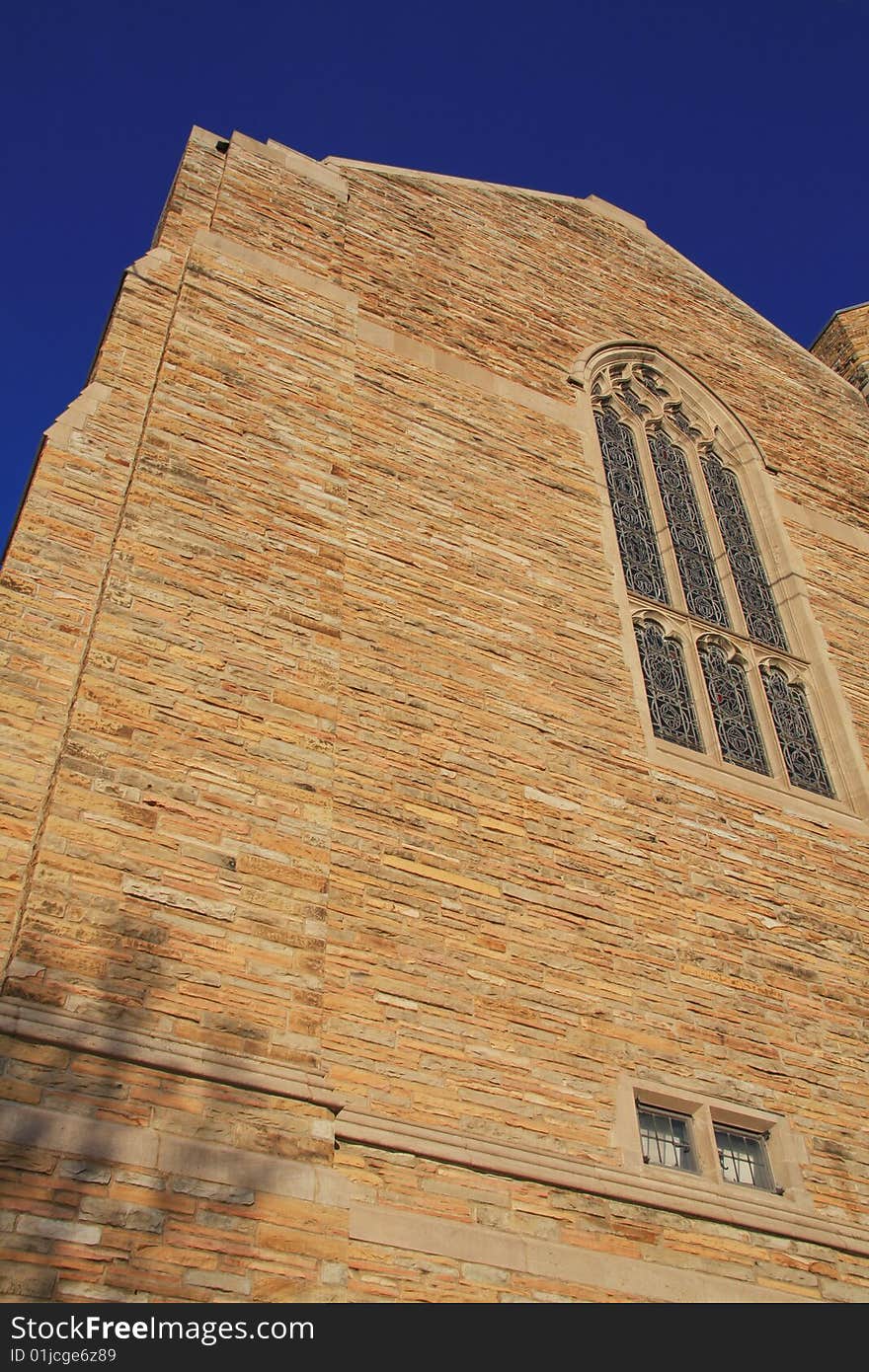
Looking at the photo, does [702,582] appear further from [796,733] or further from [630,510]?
[796,733]

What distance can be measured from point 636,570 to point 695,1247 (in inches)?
234

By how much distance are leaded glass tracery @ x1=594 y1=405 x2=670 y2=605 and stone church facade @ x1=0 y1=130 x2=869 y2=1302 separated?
0.20ft

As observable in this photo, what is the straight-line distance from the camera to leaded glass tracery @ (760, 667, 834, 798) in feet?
33.4

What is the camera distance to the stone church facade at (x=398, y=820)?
5348mm

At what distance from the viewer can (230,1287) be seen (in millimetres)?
4793

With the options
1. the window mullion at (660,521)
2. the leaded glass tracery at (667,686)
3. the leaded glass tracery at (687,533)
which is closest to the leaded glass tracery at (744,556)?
the leaded glass tracery at (687,533)

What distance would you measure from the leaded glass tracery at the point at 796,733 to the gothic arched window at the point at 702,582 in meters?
0.01

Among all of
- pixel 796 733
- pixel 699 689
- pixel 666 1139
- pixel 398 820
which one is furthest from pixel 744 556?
pixel 666 1139

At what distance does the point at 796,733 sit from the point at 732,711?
2.06 ft

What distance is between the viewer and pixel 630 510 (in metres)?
11.7

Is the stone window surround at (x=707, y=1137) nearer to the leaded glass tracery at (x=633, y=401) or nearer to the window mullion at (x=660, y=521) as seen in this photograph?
the window mullion at (x=660, y=521)

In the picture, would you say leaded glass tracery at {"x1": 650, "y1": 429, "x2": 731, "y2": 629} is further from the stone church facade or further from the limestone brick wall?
the limestone brick wall

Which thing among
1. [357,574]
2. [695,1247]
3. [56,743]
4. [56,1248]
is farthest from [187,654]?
[695,1247]

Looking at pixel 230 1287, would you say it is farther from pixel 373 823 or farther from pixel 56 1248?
pixel 373 823
